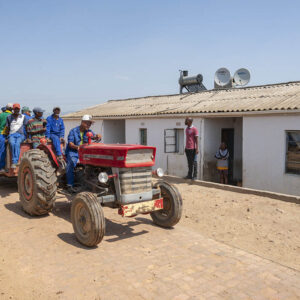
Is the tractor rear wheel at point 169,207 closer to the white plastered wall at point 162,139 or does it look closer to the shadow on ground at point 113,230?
the shadow on ground at point 113,230

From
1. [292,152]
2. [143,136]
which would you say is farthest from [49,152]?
[143,136]

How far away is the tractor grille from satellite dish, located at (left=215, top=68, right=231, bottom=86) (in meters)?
11.4

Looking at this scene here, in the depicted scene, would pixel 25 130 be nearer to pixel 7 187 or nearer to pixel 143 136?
pixel 7 187

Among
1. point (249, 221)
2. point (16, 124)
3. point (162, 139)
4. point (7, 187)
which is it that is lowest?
point (249, 221)

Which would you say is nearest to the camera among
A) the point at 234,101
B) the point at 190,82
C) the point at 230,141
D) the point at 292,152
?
the point at 292,152

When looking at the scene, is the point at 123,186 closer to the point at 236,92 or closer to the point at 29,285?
the point at 29,285

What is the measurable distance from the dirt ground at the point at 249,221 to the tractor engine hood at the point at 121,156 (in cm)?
181

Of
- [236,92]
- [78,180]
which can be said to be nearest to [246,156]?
[236,92]

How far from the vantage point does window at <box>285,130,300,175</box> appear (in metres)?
9.30

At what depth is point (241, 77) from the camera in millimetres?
15391

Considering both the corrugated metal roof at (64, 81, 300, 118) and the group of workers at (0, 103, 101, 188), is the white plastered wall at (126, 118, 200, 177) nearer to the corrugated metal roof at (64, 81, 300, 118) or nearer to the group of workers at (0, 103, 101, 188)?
the corrugated metal roof at (64, 81, 300, 118)

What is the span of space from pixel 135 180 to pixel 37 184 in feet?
6.44

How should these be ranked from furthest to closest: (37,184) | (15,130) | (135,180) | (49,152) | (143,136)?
1. (143,136)
2. (15,130)
3. (49,152)
4. (37,184)
5. (135,180)

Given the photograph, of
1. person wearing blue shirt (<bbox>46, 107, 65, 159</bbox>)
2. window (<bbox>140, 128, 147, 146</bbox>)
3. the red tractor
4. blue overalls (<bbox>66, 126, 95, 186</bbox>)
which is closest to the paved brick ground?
the red tractor
